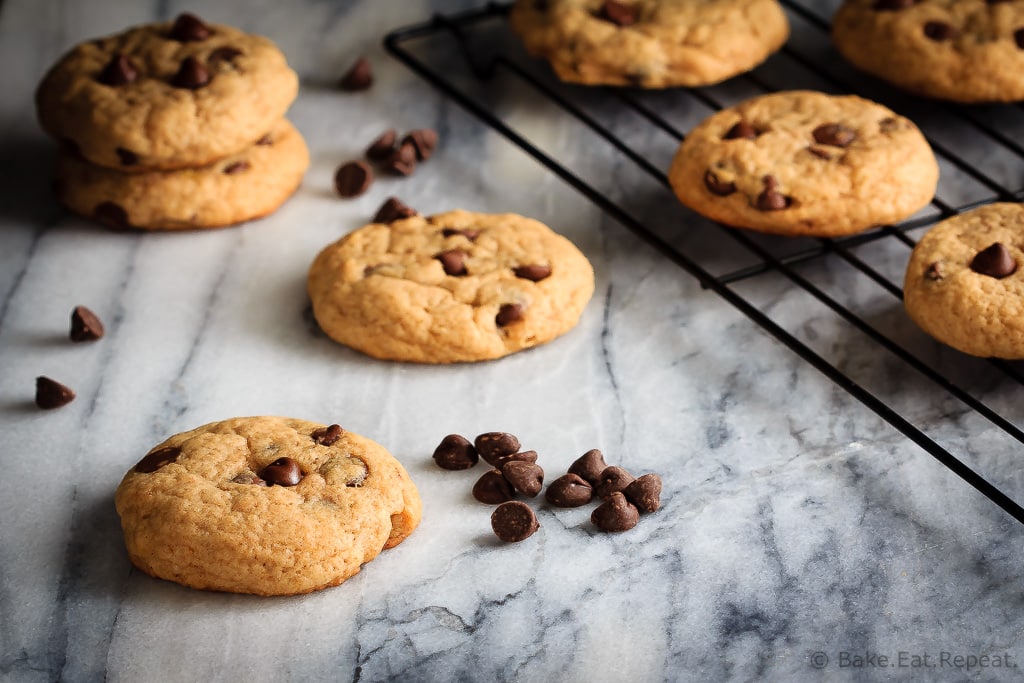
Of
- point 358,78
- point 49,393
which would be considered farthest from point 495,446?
point 358,78

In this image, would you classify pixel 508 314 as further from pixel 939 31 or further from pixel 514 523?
pixel 939 31

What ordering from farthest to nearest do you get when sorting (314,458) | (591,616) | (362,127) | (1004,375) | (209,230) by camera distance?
(362,127) < (209,230) < (1004,375) < (314,458) < (591,616)

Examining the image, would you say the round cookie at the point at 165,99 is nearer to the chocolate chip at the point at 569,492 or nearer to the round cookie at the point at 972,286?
the chocolate chip at the point at 569,492

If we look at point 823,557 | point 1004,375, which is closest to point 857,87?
point 1004,375

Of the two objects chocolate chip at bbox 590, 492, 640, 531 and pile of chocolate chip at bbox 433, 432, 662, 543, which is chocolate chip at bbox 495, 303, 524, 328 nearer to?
pile of chocolate chip at bbox 433, 432, 662, 543

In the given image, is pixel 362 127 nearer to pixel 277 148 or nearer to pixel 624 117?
pixel 277 148

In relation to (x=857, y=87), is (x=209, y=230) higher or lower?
lower
